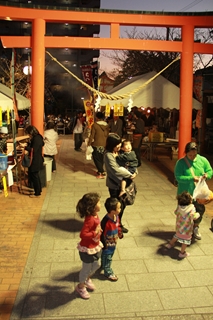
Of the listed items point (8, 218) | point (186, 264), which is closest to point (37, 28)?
point (8, 218)

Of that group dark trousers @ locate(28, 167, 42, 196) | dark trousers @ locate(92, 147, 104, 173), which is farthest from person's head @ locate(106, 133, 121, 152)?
dark trousers @ locate(92, 147, 104, 173)

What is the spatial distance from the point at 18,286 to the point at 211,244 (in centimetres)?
319

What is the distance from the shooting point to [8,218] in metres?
7.18

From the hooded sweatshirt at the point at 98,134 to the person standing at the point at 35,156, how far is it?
7.67 feet

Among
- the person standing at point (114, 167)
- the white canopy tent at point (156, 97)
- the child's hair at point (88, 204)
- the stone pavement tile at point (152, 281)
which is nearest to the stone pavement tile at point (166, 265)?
the stone pavement tile at point (152, 281)

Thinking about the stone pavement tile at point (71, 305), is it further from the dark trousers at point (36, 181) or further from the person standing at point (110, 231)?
the dark trousers at point (36, 181)

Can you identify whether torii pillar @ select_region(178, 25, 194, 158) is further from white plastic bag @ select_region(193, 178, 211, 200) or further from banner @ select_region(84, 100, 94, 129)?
banner @ select_region(84, 100, 94, 129)

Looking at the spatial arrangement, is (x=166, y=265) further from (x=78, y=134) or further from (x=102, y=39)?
(x=78, y=134)

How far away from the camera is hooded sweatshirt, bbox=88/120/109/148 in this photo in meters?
10.6

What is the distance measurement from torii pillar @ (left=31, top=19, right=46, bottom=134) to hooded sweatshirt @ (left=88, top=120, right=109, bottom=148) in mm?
1579

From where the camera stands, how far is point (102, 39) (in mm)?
9672

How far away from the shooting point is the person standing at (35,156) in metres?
8.56

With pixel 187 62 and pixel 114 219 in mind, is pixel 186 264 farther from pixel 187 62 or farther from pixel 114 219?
pixel 187 62

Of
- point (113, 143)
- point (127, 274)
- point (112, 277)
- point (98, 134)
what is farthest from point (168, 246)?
point (98, 134)
